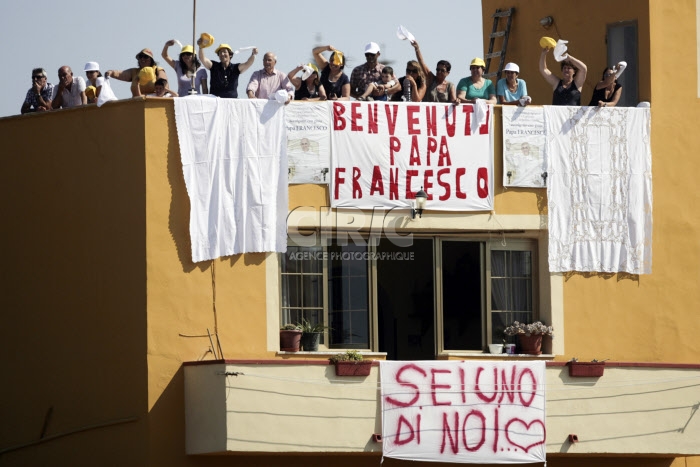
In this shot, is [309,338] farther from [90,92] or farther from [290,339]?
[90,92]

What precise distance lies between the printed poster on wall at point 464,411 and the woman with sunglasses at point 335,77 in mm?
4636

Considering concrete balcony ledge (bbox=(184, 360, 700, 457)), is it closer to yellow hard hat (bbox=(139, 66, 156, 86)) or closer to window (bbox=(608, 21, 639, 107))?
yellow hard hat (bbox=(139, 66, 156, 86))

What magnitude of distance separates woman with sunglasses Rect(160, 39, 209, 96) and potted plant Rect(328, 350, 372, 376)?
197 inches

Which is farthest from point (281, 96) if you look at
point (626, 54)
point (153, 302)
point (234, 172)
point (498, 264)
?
point (626, 54)

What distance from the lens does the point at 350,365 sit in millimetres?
23797

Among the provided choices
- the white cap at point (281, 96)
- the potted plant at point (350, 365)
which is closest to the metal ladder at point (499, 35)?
the white cap at point (281, 96)

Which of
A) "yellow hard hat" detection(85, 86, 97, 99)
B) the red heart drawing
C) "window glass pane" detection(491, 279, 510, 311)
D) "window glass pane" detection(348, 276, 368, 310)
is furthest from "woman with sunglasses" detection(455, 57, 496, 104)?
"yellow hard hat" detection(85, 86, 97, 99)

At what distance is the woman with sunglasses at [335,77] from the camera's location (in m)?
25.8

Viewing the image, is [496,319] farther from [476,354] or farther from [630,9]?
[630,9]

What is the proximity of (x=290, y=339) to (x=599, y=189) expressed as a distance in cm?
565

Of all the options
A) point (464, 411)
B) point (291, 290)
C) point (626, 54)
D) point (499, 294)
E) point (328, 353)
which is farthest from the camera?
point (626, 54)

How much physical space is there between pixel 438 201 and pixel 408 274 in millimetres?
1362

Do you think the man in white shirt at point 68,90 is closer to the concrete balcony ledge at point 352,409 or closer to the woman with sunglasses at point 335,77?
the woman with sunglasses at point 335,77

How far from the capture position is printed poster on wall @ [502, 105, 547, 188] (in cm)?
2556
